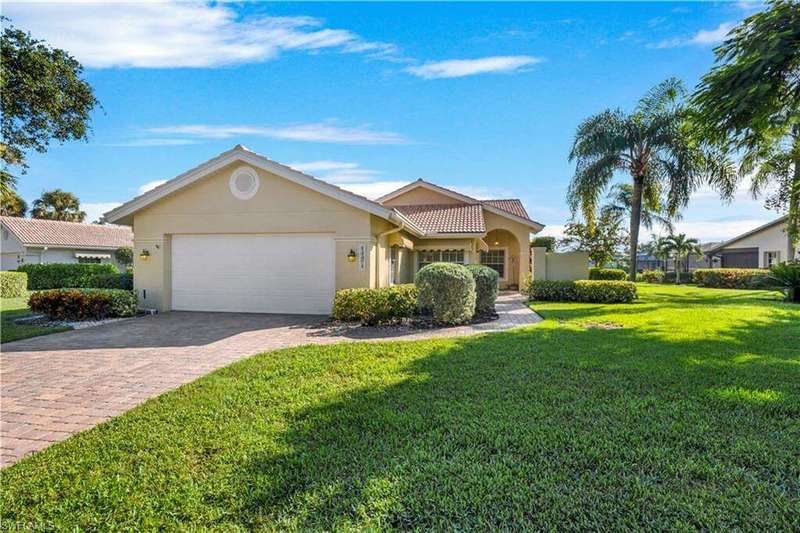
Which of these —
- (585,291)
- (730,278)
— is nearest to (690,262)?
(730,278)

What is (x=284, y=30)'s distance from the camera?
10.4 meters

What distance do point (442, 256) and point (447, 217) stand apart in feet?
7.94

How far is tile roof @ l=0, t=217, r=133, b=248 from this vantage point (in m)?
30.7

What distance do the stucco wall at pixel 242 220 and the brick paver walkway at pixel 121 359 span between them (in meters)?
1.95

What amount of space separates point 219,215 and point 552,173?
19008 mm

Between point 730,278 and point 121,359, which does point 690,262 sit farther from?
point 121,359

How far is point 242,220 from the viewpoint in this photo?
13.2m

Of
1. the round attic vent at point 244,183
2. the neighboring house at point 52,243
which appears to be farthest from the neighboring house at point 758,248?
the neighboring house at point 52,243

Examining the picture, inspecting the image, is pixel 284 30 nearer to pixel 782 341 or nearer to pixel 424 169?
pixel 782 341

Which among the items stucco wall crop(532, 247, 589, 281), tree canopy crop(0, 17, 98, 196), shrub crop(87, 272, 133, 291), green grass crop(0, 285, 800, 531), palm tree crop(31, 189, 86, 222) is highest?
palm tree crop(31, 189, 86, 222)

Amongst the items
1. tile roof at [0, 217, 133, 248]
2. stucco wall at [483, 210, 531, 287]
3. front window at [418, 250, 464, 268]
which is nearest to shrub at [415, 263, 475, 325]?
front window at [418, 250, 464, 268]

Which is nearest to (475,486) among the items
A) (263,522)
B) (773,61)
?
(263,522)

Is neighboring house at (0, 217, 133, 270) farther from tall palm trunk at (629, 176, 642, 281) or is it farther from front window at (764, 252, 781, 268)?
front window at (764, 252, 781, 268)

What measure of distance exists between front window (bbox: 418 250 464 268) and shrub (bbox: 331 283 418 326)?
7570 millimetres
